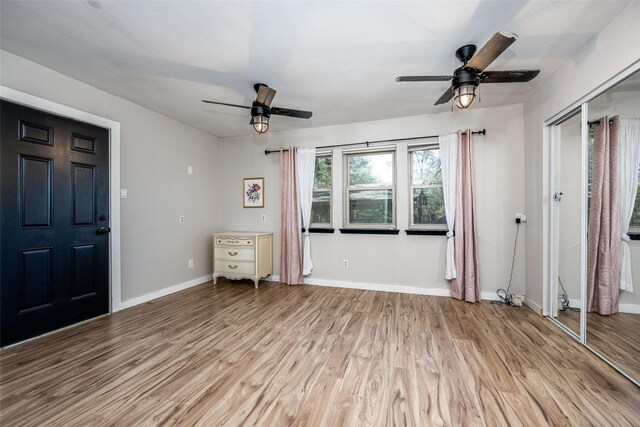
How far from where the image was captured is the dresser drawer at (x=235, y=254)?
3.85 meters

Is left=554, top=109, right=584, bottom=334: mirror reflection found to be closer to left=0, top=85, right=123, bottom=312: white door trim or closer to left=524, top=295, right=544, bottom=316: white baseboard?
left=524, top=295, right=544, bottom=316: white baseboard

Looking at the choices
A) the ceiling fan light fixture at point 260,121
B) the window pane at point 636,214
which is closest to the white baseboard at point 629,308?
the window pane at point 636,214

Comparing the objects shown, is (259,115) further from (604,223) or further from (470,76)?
(604,223)

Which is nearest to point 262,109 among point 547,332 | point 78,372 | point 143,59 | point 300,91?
point 300,91

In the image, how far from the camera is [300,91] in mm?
2865

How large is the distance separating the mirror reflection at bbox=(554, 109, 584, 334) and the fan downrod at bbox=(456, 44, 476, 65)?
1.18m

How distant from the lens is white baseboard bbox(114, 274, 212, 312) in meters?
3.05

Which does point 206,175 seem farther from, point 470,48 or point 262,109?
point 470,48

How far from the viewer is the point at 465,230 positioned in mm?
3221

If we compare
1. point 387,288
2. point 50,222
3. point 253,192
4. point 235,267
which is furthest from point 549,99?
point 50,222

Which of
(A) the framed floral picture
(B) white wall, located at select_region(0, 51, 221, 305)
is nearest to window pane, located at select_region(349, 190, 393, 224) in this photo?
(A) the framed floral picture

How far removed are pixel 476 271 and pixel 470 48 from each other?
2503 mm

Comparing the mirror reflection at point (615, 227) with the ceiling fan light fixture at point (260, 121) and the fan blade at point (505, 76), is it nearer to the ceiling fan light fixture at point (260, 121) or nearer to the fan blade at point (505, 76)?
the fan blade at point (505, 76)

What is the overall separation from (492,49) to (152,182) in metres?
3.86
